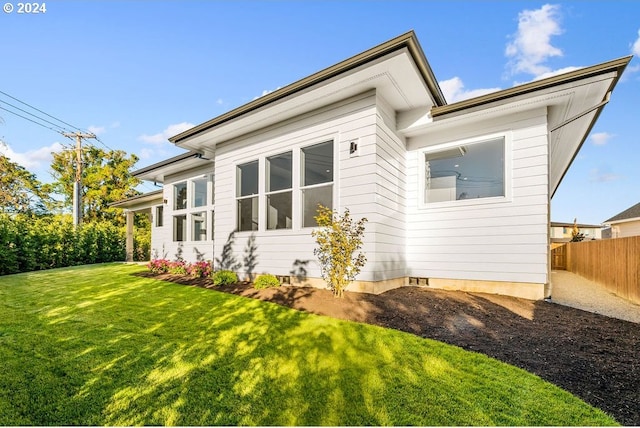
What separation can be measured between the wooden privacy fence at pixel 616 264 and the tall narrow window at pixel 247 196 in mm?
7886

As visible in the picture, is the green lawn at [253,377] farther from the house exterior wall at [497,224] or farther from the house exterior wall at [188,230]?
the house exterior wall at [188,230]

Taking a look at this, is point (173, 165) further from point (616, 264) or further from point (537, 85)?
point (616, 264)

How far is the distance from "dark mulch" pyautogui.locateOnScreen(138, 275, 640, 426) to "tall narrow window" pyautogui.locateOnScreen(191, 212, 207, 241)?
4386mm

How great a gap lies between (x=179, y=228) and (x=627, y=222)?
28.6 meters

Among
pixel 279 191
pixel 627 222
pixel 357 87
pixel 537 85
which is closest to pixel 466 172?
pixel 537 85

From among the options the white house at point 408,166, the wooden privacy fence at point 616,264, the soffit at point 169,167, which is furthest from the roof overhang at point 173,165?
the wooden privacy fence at point 616,264

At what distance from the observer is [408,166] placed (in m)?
6.58

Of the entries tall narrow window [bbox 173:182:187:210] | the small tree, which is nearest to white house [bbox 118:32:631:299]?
the small tree

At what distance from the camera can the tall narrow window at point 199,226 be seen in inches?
370

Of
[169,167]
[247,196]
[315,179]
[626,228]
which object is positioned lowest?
[626,228]

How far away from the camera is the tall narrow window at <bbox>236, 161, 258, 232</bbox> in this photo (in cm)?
715

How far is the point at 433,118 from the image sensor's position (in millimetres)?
5887

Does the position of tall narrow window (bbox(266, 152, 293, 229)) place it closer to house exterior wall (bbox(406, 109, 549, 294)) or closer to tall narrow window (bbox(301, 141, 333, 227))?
tall narrow window (bbox(301, 141, 333, 227))

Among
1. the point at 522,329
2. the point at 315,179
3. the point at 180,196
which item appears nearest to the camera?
the point at 522,329
